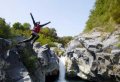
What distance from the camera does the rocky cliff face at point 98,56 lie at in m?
33.7

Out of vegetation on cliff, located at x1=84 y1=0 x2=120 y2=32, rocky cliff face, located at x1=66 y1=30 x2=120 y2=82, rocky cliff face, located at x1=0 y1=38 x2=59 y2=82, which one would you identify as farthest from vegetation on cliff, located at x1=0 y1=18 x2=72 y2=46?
vegetation on cliff, located at x1=84 y1=0 x2=120 y2=32

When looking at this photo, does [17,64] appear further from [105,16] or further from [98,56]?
[105,16]

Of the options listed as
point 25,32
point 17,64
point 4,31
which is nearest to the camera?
point 17,64

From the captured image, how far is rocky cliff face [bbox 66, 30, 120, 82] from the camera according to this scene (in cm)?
3370

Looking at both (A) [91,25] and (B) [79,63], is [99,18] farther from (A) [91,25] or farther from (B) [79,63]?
(B) [79,63]

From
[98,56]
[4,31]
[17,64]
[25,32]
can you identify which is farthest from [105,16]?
[25,32]

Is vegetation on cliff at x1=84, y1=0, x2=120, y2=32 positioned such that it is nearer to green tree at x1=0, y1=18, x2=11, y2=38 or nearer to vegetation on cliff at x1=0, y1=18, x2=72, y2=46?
vegetation on cliff at x1=0, y1=18, x2=72, y2=46

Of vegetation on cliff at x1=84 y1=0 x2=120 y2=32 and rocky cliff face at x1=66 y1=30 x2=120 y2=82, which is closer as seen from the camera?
rocky cliff face at x1=66 y1=30 x2=120 y2=82

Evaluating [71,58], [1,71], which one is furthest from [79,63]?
[1,71]

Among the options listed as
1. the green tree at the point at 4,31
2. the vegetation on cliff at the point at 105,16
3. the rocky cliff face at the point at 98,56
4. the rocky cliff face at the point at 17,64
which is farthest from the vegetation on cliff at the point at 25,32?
the vegetation on cliff at the point at 105,16

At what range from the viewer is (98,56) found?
35250mm

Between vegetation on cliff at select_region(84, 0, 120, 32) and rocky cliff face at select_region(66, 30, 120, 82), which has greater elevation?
vegetation on cliff at select_region(84, 0, 120, 32)

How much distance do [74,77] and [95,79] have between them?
642 cm

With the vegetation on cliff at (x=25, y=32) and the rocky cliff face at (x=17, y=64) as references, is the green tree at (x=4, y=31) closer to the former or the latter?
the vegetation on cliff at (x=25, y=32)
